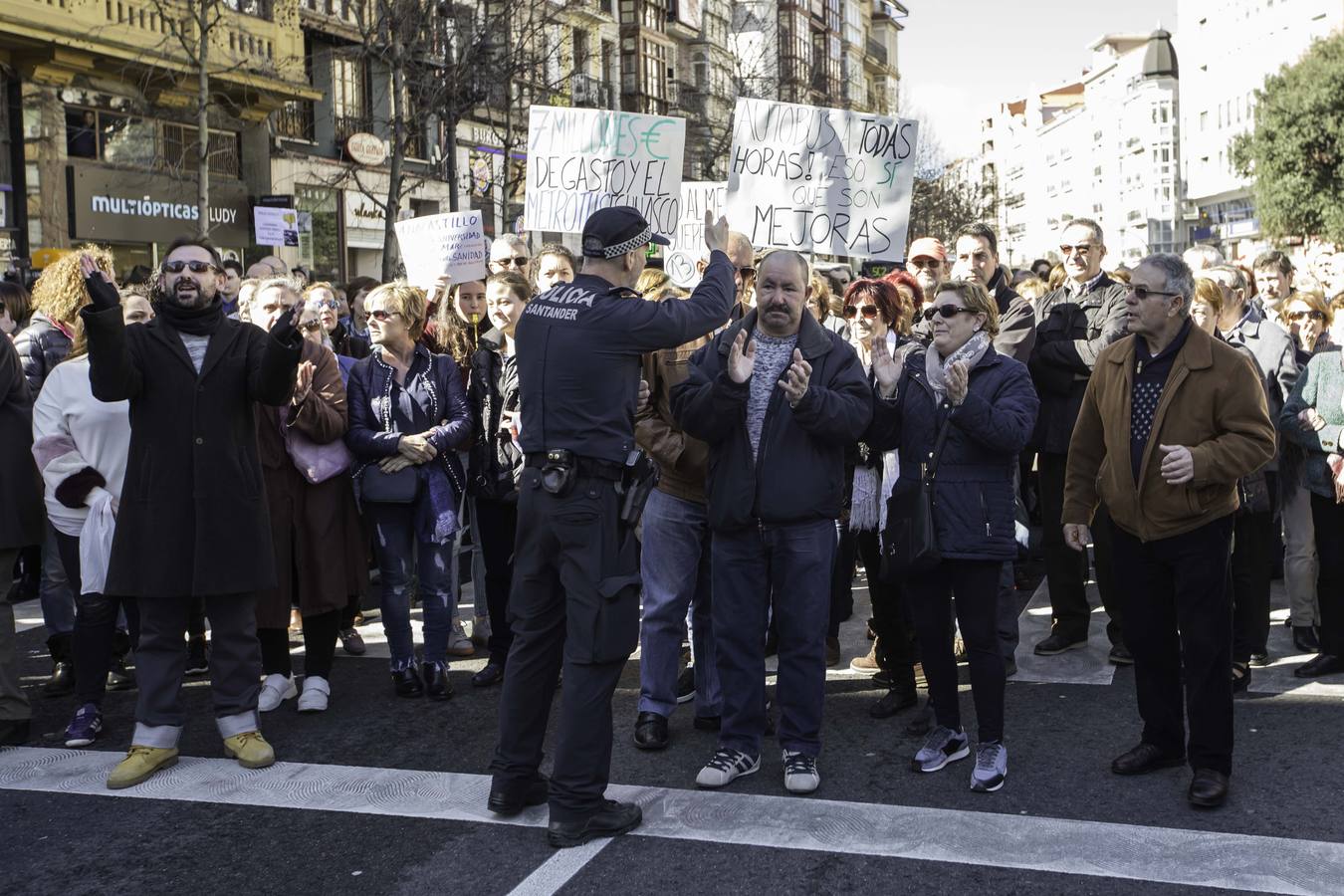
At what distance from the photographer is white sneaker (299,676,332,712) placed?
6.36m

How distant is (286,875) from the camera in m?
4.41

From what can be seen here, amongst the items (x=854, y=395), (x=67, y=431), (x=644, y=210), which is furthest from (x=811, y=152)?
(x=67, y=431)

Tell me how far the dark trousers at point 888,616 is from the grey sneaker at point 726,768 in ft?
3.65

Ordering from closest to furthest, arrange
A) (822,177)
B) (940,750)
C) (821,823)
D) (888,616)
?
(821,823) < (940,750) < (888,616) < (822,177)

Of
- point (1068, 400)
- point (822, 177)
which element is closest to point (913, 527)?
point (1068, 400)

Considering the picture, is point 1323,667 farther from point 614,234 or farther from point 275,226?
point 275,226

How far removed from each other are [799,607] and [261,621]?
8.78 feet

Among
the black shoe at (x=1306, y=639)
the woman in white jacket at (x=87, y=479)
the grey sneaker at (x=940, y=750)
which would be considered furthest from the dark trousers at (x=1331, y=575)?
the woman in white jacket at (x=87, y=479)

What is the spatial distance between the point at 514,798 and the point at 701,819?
66cm

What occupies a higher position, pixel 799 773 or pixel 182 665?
pixel 182 665

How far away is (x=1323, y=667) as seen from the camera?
6.54m

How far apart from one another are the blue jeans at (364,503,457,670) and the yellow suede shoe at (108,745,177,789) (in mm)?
1294

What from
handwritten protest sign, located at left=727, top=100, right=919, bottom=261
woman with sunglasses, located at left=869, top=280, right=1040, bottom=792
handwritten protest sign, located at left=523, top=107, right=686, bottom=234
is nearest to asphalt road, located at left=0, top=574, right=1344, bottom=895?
woman with sunglasses, located at left=869, top=280, right=1040, bottom=792

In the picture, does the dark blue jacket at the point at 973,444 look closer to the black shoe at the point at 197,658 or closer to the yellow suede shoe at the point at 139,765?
Result: the yellow suede shoe at the point at 139,765
